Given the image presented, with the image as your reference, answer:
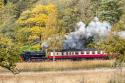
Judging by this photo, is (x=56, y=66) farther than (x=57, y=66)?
Yes

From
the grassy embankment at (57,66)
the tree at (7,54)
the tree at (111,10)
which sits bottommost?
the grassy embankment at (57,66)

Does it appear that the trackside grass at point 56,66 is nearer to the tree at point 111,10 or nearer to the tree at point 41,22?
the tree at point 41,22

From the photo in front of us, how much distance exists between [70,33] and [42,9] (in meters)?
5.73

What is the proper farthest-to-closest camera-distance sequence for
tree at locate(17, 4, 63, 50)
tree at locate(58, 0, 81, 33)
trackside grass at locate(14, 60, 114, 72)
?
1. tree at locate(58, 0, 81, 33)
2. tree at locate(17, 4, 63, 50)
3. trackside grass at locate(14, 60, 114, 72)

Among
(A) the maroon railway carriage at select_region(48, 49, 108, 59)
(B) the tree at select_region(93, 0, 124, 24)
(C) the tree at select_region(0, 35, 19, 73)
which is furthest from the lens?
(B) the tree at select_region(93, 0, 124, 24)

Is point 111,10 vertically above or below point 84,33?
above

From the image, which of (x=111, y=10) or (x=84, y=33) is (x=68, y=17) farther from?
(x=111, y=10)

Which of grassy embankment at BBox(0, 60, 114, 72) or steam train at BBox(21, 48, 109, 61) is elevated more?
grassy embankment at BBox(0, 60, 114, 72)

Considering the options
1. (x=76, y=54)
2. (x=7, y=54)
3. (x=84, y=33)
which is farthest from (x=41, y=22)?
(x=7, y=54)

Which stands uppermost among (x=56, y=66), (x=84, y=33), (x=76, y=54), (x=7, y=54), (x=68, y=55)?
(x=7, y=54)

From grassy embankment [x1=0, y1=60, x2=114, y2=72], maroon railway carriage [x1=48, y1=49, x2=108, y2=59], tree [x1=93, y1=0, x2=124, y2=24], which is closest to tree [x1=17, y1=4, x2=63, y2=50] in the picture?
maroon railway carriage [x1=48, y1=49, x2=108, y2=59]

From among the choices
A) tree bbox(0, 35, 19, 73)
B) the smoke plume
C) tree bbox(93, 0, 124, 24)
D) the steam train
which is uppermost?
tree bbox(93, 0, 124, 24)

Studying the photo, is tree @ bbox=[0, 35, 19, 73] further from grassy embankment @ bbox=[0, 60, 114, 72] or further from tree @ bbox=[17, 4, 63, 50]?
tree @ bbox=[17, 4, 63, 50]

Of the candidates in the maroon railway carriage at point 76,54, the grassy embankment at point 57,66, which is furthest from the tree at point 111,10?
the grassy embankment at point 57,66
